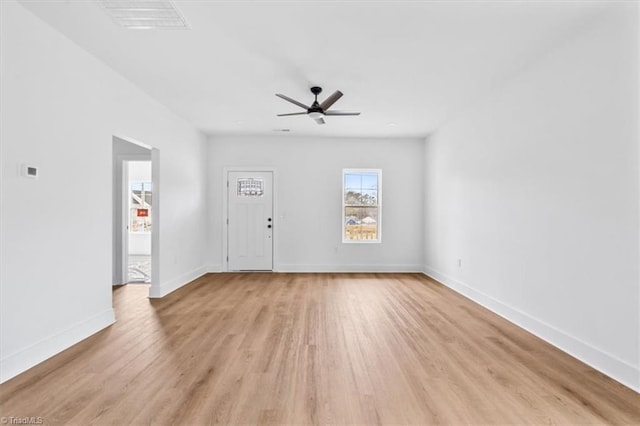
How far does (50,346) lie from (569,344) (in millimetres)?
4338

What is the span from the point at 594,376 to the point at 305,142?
565 cm

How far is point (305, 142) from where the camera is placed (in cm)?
691

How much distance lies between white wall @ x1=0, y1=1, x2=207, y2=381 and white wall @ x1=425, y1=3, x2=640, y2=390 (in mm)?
4359

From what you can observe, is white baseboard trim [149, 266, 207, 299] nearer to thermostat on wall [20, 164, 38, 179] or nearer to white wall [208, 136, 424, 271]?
white wall [208, 136, 424, 271]

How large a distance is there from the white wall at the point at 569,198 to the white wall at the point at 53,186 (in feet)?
14.3

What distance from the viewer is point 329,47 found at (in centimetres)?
314

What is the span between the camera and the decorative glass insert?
272 inches

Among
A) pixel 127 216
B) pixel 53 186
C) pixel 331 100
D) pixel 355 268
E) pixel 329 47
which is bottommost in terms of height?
pixel 355 268

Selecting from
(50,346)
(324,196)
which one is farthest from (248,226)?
(50,346)

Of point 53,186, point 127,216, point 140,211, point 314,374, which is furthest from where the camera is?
point 140,211

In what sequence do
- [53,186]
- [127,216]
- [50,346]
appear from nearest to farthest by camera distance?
[50,346] → [53,186] → [127,216]

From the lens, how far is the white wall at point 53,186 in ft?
8.11

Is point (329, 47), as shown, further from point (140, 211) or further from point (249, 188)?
point (140, 211)

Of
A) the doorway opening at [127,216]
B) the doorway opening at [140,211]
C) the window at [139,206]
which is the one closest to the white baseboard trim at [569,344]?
the doorway opening at [127,216]
